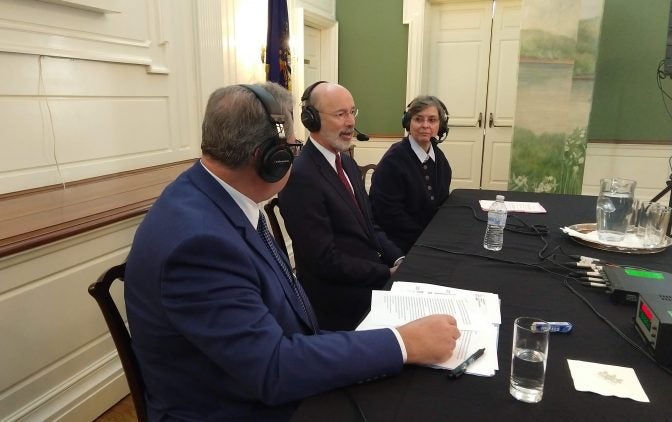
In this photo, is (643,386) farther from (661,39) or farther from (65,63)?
(661,39)

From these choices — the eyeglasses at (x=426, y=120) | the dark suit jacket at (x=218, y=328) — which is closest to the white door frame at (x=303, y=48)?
the eyeglasses at (x=426, y=120)

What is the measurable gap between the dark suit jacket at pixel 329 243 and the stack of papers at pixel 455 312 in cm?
48

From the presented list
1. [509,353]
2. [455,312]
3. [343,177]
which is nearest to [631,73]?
[343,177]

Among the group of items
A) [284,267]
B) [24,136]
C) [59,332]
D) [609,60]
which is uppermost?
[609,60]

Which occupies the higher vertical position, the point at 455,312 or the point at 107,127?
the point at 107,127

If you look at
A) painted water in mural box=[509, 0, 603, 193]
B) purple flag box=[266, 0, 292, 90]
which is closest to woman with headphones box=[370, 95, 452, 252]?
purple flag box=[266, 0, 292, 90]

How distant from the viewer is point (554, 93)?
440 centimetres

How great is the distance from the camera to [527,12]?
4.30m

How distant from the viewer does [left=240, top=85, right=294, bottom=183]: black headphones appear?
947 mm

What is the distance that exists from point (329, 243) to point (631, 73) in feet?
13.7

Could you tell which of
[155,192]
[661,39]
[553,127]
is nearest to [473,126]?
[553,127]

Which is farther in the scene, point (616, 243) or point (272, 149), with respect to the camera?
point (616, 243)

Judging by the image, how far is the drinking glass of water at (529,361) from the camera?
2.64 ft

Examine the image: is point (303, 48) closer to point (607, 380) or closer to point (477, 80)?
point (477, 80)
